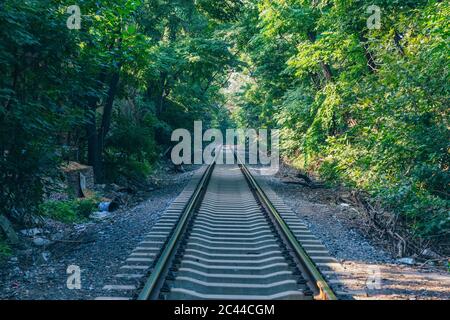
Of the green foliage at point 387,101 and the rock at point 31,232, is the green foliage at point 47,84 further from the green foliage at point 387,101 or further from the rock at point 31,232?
the green foliage at point 387,101

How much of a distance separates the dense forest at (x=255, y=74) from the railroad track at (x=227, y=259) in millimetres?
2422

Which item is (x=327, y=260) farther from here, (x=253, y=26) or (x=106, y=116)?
(x=253, y=26)

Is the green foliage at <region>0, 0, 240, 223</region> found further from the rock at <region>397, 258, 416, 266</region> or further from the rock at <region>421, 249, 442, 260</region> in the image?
the rock at <region>421, 249, 442, 260</region>

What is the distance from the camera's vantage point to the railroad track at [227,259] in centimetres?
477

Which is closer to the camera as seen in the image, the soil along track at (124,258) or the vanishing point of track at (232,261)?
the vanishing point of track at (232,261)

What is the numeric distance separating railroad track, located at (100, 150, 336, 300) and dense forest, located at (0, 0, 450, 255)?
2422 millimetres

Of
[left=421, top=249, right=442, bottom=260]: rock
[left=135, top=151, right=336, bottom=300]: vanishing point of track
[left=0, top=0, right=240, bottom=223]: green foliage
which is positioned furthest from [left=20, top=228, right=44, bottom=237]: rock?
[left=421, top=249, right=442, bottom=260]: rock

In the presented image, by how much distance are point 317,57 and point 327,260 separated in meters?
9.31

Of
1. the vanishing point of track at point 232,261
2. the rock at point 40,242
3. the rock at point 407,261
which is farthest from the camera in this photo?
the rock at point 40,242

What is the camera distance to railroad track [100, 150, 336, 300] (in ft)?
15.7

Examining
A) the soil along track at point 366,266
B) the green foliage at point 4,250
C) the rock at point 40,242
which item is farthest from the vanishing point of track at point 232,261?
the rock at point 40,242

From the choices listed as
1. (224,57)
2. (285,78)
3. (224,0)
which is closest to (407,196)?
(224,0)

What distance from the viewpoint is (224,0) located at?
1488 cm

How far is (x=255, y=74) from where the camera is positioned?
78.0ft
